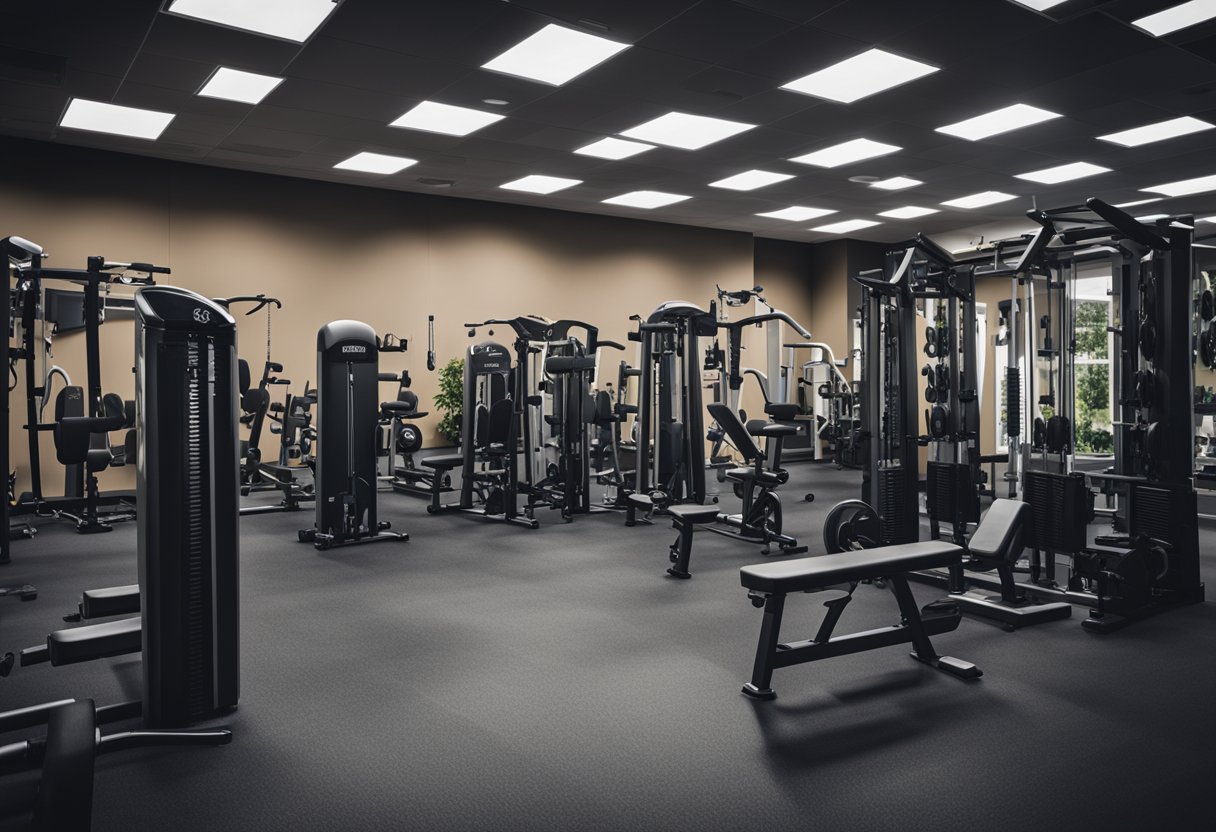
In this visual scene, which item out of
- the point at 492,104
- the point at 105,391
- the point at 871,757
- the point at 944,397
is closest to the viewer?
the point at 871,757

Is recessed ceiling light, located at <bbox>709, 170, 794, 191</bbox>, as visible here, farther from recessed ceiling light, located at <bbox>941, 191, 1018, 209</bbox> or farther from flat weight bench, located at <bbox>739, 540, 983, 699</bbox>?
flat weight bench, located at <bbox>739, 540, 983, 699</bbox>

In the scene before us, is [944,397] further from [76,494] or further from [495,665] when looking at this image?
[76,494]

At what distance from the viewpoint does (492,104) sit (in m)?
6.46

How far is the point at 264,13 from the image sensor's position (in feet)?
16.0

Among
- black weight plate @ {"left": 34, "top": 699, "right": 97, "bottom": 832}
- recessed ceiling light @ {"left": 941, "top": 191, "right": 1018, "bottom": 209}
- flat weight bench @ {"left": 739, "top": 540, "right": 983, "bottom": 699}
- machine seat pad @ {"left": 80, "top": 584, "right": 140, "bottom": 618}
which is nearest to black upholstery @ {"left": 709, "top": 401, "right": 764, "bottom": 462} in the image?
flat weight bench @ {"left": 739, "top": 540, "right": 983, "bottom": 699}

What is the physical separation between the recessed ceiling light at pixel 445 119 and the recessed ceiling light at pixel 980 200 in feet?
18.7

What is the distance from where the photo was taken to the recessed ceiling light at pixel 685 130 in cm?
693

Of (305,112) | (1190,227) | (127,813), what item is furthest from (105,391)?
(1190,227)

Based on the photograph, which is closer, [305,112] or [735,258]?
[305,112]

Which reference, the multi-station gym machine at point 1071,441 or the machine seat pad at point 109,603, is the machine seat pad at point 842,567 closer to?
the multi-station gym machine at point 1071,441

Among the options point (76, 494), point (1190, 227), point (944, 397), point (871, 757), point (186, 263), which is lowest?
point (871, 757)

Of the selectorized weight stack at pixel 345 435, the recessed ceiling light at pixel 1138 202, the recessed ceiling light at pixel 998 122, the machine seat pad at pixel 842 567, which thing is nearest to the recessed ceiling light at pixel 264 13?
the selectorized weight stack at pixel 345 435

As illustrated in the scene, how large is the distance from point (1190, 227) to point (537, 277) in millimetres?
7188

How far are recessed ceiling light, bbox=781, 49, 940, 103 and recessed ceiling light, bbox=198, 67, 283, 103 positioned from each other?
3.66m
